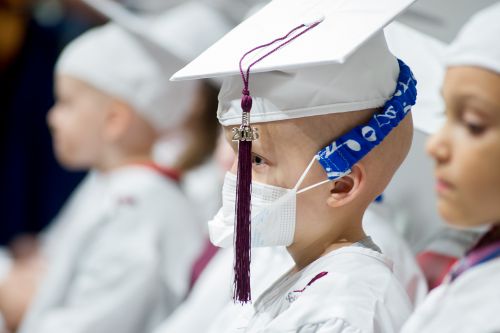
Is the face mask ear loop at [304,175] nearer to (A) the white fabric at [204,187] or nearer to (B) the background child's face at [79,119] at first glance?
(B) the background child's face at [79,119]

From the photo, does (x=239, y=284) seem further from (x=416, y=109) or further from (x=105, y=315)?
(x=105, y=315)

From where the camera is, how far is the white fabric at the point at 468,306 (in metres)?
1.01

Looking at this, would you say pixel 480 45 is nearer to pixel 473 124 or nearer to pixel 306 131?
pixel 473 124

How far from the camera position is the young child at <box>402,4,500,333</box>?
1.04 m

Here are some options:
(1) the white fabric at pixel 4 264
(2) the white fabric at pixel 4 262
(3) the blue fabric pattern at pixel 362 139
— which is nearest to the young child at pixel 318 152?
(3) the blue fabric pattern at pixel 362 139

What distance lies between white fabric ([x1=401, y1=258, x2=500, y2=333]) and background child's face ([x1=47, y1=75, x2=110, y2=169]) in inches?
60.0

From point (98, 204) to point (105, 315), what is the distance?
432 mm

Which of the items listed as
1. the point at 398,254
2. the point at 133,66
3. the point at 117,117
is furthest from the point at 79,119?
the point at 398,254

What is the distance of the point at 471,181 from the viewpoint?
111 cm

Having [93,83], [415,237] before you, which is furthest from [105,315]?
[415,237]

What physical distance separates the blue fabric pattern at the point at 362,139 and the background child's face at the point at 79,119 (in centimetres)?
138

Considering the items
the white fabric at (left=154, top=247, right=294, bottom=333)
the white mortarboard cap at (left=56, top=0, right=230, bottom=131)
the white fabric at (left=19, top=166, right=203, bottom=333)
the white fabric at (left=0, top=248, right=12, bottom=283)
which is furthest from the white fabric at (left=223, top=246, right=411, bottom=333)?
the white fabric at (left=0, top=248, right=12, bottom=283)

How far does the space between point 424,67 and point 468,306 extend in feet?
1.71

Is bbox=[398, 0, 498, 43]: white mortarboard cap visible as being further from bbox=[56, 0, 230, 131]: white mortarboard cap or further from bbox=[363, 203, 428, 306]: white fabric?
bbox=[56, 0, 230, 131]: white mortarboard cap
